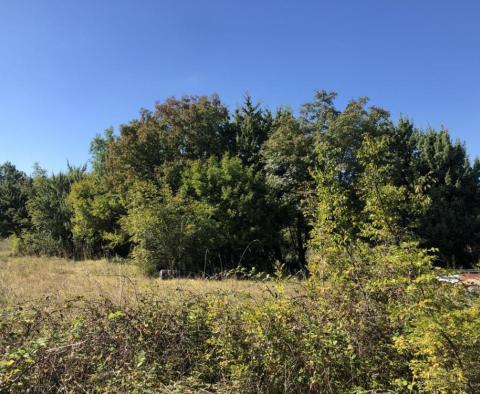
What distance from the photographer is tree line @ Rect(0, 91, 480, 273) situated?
15688 mm

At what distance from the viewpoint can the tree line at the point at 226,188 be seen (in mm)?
15688

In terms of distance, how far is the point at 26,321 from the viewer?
3744mm

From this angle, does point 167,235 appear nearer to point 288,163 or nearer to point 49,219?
point 288,163

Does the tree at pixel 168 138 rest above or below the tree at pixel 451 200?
above

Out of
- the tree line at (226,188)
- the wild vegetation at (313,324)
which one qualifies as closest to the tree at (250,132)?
the tree line at (226,188)

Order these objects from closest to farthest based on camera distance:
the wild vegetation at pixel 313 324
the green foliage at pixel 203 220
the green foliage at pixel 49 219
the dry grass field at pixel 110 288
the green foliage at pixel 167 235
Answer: the wild vegetation at pixel 313 324
the dry grass field at pixel 110 288
the green foliage at pixel 167 235
the green foliage at pixel 203 220
the green foliage at pixel 49 219

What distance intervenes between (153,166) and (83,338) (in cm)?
1816

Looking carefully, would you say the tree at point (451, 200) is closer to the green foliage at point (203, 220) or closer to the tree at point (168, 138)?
the green foliage at point (203, 220)

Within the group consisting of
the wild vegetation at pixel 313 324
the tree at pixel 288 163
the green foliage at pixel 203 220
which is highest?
the tree at pixel 288 163

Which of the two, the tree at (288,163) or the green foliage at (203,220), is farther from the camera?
the tree at (288,163)

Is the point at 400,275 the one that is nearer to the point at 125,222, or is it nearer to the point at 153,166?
the point at 125,222

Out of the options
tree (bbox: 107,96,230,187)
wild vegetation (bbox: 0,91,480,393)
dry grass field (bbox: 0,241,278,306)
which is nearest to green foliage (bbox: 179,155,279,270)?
tree (bbox: 107,96,230,187)

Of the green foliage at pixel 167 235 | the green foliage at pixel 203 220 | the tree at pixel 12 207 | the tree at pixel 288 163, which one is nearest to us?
the green foliage at pixel 167 235

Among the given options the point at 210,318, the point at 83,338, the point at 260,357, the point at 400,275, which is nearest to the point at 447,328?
the point at 400,275
